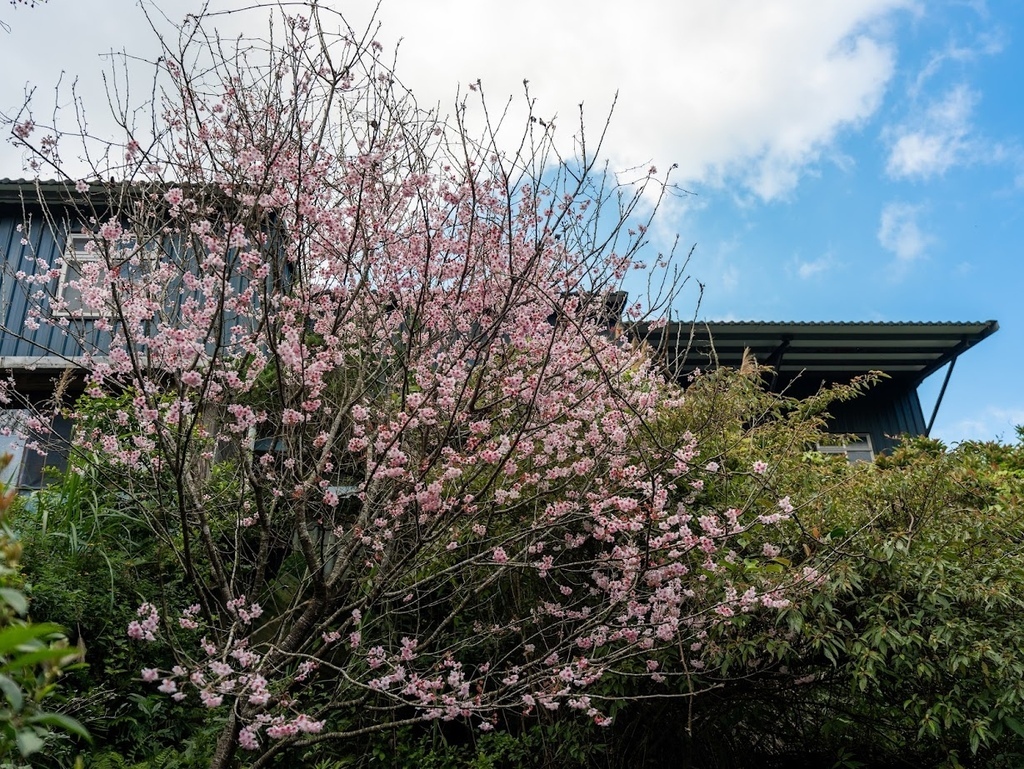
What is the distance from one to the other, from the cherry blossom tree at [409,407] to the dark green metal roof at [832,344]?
11.4 feet

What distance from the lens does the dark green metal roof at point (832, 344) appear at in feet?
26.2

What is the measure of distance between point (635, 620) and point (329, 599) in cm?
164

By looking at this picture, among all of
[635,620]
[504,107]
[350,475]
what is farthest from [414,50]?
[635,620]

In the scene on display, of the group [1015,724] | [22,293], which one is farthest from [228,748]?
[22,293]

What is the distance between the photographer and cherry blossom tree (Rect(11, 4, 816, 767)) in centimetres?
348

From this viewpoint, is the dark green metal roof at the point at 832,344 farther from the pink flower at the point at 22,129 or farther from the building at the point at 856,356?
the pink flower at the point at 22,129

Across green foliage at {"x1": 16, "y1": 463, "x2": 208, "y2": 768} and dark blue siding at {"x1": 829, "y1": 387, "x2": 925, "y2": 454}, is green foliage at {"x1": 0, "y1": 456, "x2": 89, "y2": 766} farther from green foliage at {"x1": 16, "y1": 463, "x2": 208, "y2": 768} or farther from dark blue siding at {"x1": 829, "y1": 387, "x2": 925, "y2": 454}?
dark blue siding at {"x1": 829, "y1": 387, "x2": 925, "y2": 454}

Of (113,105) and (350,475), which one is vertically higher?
(113,105)

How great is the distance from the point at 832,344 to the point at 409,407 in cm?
624

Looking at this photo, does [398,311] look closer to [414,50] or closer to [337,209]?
[337,209]

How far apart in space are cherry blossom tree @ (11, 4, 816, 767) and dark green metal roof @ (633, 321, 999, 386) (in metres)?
3.48

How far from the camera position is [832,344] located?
834 centimetres

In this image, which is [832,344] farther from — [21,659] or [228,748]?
[21,659]

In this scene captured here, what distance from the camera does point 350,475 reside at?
17.7 feet
